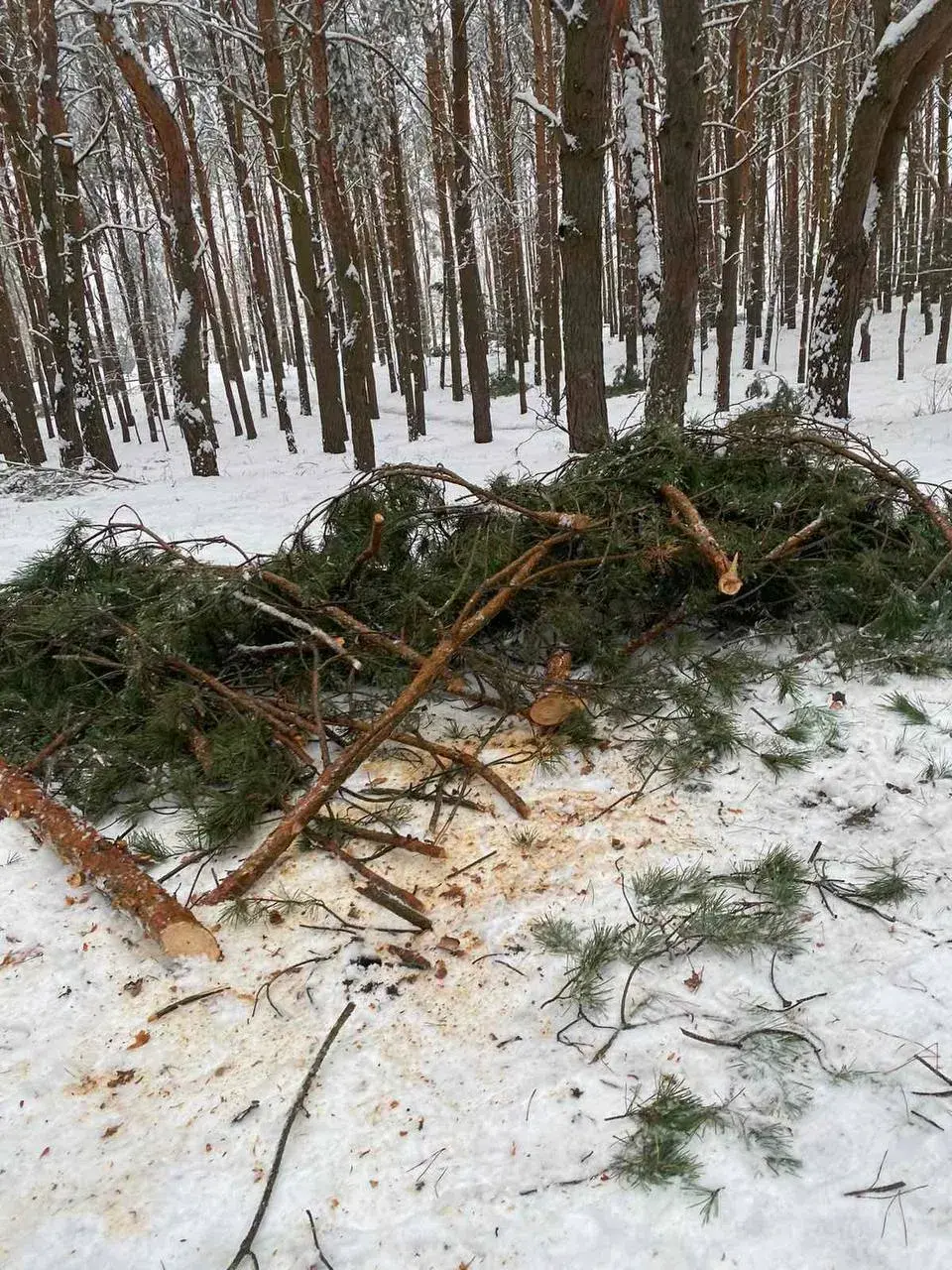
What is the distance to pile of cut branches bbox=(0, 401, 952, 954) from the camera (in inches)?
116

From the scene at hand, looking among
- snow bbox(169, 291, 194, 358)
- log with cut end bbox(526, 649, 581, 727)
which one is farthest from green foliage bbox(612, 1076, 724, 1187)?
snow bbox(169, 291, 194, 358)

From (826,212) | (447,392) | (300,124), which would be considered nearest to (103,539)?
(300,124)

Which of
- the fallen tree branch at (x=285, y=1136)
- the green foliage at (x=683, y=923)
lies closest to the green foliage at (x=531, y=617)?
the green foliage at (x=683, y=923)

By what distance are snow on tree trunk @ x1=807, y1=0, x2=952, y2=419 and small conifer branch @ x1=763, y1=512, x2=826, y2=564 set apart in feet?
21.0

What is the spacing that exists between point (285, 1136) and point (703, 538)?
2.67 m

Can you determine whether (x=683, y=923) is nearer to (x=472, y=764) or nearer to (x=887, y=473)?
(x=472, y=764)

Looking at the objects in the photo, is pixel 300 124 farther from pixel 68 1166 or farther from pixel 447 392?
pixel 68 1166

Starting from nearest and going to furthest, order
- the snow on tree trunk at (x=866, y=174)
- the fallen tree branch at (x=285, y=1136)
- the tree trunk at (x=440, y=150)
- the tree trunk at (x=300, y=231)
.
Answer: the fallen tree branch at (x=285, y=1136) → the snow on tree trunk at (x=866, y=174) → the tree trunk at (x=300, y=231) → the tree trunk at (x=440, y=150)

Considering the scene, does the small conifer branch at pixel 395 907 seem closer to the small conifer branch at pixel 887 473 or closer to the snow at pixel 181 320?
the small conifer branch at pixel 887 473

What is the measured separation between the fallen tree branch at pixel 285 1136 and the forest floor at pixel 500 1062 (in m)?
0.03

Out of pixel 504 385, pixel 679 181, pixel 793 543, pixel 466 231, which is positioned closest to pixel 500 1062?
pixel 793 543

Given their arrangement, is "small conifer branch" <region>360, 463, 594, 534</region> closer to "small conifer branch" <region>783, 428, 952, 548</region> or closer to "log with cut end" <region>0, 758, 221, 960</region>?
"small conifer branch" <region>783, 428, 952, 548</region>

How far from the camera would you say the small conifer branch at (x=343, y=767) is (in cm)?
239

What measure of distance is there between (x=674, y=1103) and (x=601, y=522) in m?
2.48
